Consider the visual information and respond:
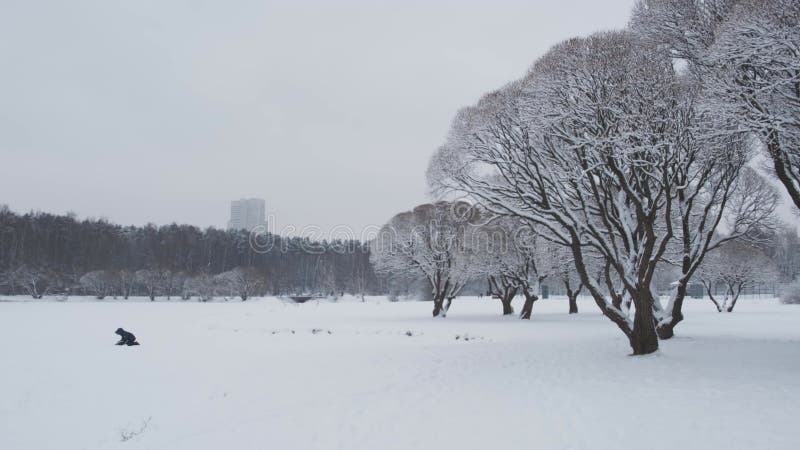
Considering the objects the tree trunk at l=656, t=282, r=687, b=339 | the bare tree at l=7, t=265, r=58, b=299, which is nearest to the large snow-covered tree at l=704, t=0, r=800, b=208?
the tree trunk at l=656, t=282, r=687, b=339

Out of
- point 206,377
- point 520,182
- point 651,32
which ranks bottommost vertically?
point 206,377

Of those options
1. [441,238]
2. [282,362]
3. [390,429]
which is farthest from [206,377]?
[441,238]

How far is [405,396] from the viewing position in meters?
11.5

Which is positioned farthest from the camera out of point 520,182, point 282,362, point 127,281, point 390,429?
point 127,281

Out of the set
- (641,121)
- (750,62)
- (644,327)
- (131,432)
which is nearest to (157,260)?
(131,432)

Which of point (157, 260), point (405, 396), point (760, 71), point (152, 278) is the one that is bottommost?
point (405, 396)

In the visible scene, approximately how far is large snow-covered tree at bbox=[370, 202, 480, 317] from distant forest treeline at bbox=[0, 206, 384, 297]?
4799cm

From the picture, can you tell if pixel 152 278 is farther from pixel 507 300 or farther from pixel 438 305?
pixel 507 300

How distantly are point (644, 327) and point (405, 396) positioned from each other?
916 cm

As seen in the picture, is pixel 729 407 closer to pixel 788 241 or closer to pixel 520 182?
pixel 520 182

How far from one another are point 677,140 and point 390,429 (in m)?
12.0

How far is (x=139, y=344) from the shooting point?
22.6 m

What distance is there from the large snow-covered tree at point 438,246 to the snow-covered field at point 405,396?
62.1 feet

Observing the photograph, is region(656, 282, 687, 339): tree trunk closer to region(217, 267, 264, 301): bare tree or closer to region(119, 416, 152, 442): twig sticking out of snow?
region(119, 416, 152, 442): twig sticking out of snow
